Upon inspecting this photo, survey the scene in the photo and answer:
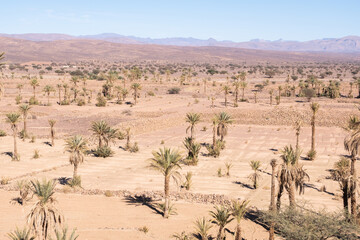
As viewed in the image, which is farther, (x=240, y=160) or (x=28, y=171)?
(x=240, y=160)

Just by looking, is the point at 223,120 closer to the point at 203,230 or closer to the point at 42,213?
the point at 203,230

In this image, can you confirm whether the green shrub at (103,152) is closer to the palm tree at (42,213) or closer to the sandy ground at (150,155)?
the sandy ground at (150,155)

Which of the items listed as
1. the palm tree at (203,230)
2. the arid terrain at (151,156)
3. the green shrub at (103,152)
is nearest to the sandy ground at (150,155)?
the arid terrain at (151,156)

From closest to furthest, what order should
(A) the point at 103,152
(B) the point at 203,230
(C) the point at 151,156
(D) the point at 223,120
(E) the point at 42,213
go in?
(E) the point at 42,213 → (B) the point at 203,230 → (A) the point at 103,152 → (C) the point at 151,156 → (D) the point at 223,120

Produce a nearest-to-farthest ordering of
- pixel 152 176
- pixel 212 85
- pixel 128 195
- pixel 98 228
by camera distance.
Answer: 1. pixel 98 228
2. pixel 128 195
3. pixel 152 176
4. pixel 212 85

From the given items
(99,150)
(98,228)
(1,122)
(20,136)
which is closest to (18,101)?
(1,122)

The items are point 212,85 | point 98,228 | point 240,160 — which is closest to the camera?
point 98,228

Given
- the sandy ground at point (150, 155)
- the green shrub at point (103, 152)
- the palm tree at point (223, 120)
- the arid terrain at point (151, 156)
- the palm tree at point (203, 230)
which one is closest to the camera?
the palm tree at point (203, 230)

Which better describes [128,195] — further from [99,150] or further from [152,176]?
[99,150]

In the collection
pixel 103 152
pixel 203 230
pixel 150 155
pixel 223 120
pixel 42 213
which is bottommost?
pixel 150 155

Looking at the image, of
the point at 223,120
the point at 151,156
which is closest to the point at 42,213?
the point at 151,156
